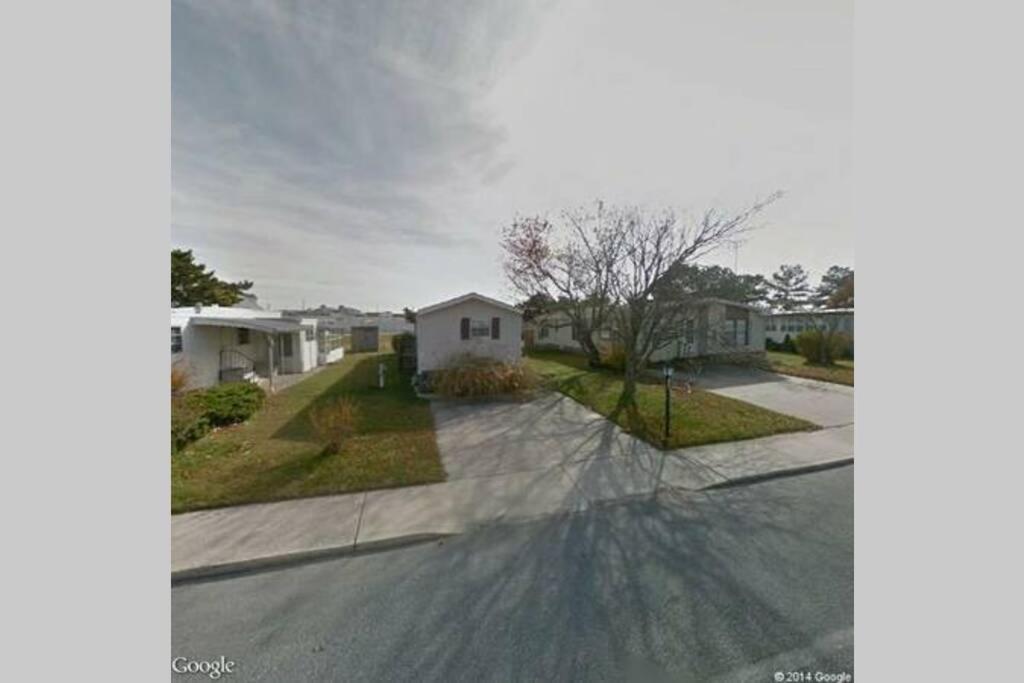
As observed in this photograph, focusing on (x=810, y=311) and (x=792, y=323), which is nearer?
(x=810, y=311)

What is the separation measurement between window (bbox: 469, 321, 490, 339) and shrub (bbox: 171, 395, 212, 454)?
774cm

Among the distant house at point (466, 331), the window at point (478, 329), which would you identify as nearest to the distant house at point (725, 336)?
the distant house at point (466, 331)

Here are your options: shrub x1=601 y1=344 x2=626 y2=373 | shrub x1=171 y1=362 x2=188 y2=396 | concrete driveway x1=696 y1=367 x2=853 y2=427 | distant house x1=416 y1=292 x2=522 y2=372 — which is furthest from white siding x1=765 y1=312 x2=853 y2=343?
shrub x1=171 y1=362 x2=188 y2=396

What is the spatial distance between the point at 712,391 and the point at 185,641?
13.4m

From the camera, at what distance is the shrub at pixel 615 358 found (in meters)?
18.1

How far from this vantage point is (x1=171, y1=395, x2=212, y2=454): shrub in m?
7.41

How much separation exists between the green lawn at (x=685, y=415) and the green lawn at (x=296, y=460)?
14.0 feet

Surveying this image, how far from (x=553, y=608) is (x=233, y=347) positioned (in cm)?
1607

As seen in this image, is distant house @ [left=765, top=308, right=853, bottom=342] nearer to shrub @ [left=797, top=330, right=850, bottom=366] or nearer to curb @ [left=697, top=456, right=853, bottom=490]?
shrub @ [left=797, top=330, right=850, bottom=366]

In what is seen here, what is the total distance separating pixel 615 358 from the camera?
18.4m

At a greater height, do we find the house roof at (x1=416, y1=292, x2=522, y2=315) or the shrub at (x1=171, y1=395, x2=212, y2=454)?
the house roof at (x1=416, y1=292, x2=522, y2=315)

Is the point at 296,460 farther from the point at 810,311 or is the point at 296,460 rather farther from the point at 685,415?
the point at 810,311

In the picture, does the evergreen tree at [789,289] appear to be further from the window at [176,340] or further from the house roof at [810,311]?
the window at [176,340]

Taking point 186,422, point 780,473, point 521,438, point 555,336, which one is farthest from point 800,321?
point 186,422
